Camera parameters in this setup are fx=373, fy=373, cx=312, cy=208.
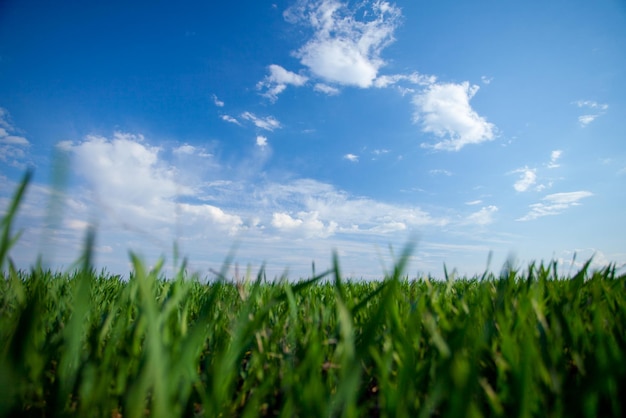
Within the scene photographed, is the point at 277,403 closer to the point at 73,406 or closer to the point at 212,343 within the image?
the point at 212,343

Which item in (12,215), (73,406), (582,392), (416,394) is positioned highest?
(12,215)

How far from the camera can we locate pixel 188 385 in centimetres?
93

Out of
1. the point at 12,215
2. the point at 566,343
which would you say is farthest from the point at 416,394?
the point at 12,215

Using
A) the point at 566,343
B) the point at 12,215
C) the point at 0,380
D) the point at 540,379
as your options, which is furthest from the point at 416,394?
the point at 12,215

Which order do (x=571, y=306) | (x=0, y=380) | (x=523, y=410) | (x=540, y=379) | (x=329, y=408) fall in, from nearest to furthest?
(x=0, y=380) < (x=523, y=410) < (x=329, y=408) < (x=540, y=379) < (x=571, y=306)

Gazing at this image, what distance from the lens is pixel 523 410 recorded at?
0.77m

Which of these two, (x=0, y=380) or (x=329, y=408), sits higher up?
(x=0, y=380)

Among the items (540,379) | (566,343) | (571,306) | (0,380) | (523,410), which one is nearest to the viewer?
(0,380)

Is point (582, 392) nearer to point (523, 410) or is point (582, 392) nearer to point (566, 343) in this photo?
point (523, 410)

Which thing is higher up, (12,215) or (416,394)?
(12,215)

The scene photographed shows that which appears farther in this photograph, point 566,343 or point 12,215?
point 566,343

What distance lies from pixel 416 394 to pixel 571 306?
42.4 inches

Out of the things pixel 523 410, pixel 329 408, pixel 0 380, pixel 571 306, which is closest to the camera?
pixel 0 380

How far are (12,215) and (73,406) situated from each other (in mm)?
589
